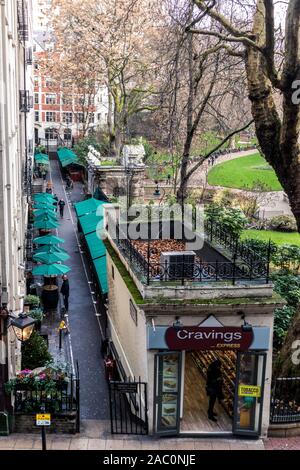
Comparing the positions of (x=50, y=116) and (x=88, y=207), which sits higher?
(x=50, y=116)

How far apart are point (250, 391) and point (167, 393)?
5.86 ft

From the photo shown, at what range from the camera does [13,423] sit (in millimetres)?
12367

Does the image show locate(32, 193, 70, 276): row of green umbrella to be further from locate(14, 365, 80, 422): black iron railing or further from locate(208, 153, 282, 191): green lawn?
locate(208, 153, 282, 191): green lawn

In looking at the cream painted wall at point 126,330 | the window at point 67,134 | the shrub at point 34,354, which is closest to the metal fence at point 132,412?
the cream painted wall at point 126,330

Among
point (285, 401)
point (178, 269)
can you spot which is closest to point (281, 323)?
point (285, 401)

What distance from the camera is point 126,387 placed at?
43.0 ft

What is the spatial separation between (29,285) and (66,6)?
23445 millimetres

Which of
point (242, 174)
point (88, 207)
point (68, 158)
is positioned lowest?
point (88, 207)

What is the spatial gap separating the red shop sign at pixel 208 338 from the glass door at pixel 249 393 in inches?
15.5

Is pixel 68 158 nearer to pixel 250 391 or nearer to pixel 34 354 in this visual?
pixel 34 354

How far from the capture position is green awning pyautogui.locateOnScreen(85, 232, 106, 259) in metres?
23.5

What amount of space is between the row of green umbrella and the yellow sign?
1149 centimetres

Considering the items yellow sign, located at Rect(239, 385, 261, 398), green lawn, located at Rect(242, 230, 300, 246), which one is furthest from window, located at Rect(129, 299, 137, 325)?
green lawn, located at Rect(242, 230, 300, 246)

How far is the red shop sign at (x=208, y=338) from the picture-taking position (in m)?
12.1
